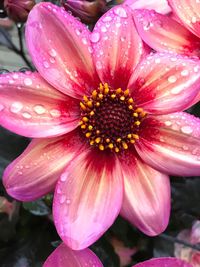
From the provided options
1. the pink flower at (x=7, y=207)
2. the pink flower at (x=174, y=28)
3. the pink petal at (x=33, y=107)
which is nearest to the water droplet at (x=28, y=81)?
the pink petal at (x=33, y=107)

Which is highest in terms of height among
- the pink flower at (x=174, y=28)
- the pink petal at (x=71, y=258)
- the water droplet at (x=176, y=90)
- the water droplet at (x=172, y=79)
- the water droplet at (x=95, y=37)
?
the pink flower at (x=174, y=28)

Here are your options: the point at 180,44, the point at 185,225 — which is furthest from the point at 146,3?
the point at 185,225

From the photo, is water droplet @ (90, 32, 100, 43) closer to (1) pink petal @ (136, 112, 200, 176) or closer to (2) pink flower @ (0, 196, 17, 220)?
(1) pink petal @ (136, 112, 200, 176)

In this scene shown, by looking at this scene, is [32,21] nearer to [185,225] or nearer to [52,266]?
[52,266]

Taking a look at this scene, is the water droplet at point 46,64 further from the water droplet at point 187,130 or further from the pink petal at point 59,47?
the water droplet at point 187,130

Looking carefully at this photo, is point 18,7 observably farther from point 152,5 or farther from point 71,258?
point 71,258

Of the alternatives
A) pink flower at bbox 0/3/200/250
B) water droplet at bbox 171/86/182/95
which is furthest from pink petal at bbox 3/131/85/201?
water droplet at bbox 171/86/182/95

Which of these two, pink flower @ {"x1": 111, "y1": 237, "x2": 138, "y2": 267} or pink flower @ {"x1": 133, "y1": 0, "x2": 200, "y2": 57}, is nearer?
pink flower @ {"x1": 133, "y1": 0, "x2": 200, "y2": 57}
